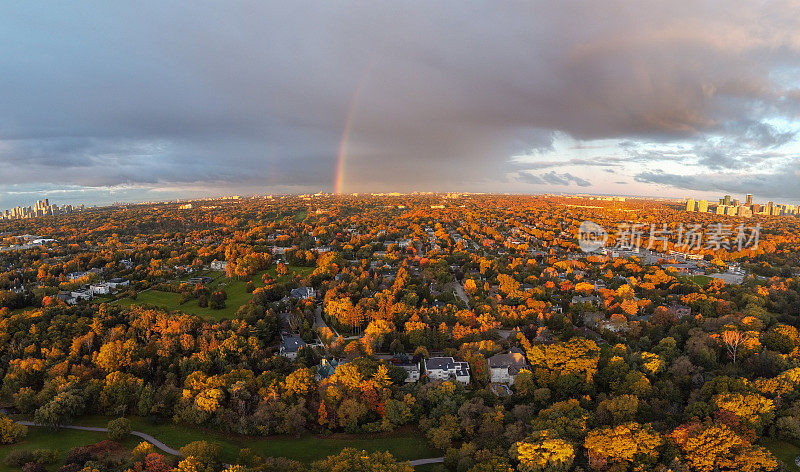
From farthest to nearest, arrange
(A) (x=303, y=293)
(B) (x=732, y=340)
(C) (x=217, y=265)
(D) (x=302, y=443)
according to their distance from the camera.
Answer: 1. (C) (x=217, y=265)
2. (A) (x=303, y=293)
3. (B) (x=732, y=340)
4. (D) (x=302, y=443)

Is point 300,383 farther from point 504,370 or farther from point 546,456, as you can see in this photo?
point 546,456

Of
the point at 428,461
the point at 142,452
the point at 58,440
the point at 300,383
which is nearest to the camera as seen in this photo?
the point at 142,452

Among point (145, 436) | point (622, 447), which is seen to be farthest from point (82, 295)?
point (622, 447)

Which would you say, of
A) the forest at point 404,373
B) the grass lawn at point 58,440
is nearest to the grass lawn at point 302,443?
the forest at point 404,373

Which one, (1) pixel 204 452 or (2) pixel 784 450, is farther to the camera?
(2) pixel 784 450

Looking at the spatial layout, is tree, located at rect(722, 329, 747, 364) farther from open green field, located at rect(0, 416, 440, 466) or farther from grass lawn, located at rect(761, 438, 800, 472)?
open green field, located at rect(0, 416, 440, 466)

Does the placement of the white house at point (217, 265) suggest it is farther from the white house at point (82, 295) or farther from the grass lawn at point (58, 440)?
the grass lawn at point (58, 440)
